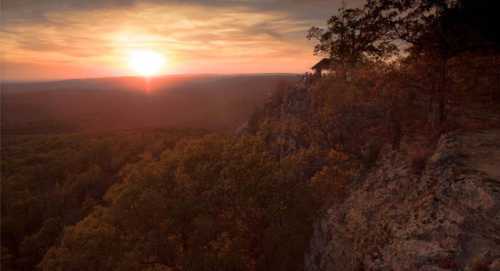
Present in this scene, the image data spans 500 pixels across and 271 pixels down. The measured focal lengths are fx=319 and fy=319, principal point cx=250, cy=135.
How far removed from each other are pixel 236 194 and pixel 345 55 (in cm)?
1312

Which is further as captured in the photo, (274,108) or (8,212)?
(274,108)

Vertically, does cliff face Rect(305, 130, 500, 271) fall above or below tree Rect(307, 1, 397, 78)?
below

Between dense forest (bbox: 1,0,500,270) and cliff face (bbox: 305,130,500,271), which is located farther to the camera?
dense forest (bbox: 1,0,500,270)

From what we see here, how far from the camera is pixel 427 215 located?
46.4 ft

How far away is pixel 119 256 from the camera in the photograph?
2442 centimetres

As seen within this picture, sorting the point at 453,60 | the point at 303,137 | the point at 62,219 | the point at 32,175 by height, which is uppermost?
the point at 453,60

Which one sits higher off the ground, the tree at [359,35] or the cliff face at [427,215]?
the tree at [359,35]

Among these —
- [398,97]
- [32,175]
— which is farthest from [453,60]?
[32,175]

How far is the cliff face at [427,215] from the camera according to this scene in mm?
11656

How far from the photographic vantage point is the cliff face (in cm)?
1166

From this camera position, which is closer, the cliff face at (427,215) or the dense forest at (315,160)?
the cliff face at (427,215)

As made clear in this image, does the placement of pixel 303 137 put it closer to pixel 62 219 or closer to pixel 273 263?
pixel 273 263

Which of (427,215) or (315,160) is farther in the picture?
(315,160)

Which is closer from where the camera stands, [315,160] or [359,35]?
[359,35]
